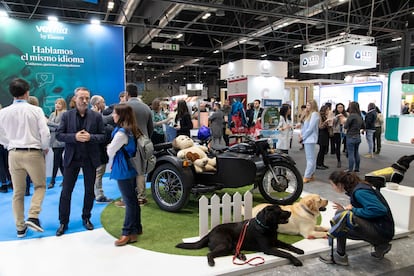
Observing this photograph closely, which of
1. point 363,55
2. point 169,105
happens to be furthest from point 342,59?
point 169,105

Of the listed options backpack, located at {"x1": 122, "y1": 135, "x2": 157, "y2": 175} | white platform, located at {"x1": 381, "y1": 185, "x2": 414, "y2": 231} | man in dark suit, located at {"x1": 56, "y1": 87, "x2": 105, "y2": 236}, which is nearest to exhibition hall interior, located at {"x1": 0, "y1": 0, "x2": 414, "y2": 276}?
white platform, located at {"x1": 381, "y1": 185, "x2": 414, "y2": 231}

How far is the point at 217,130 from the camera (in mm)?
8398

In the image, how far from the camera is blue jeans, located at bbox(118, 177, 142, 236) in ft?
10.4

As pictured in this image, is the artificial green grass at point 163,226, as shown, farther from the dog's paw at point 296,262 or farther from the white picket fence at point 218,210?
the dog's paw at point 296,262

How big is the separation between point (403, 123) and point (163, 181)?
1103cm

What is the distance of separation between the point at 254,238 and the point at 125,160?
142 centimetres

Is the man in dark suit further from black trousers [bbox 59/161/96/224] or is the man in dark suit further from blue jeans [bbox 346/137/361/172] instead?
blue jeans [bbox 346/137/361/172]

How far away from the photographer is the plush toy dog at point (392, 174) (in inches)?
140

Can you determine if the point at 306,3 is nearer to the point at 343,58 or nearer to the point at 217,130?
the point at 343,58

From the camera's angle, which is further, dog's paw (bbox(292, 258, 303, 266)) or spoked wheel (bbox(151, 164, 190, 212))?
spoked wheel (bbox(151, 164, 190, 212))

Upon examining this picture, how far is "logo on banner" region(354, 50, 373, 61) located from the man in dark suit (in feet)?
27.0

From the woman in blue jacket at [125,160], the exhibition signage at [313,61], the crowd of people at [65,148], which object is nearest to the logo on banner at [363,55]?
the exhibition signage at [313,61]

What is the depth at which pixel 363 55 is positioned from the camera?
374 inches

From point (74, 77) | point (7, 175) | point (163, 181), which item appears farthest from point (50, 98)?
point (163, 181)
